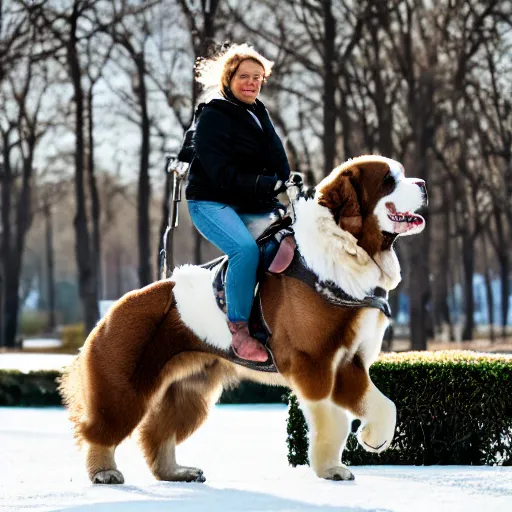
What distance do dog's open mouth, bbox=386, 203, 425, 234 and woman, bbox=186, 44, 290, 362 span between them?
74cm

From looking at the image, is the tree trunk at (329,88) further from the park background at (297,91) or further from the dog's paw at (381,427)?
the dog's paw at (381,427)

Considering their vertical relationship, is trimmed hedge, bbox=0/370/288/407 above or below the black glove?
below

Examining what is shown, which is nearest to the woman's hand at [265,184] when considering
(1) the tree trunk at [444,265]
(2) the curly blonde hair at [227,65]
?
(2) the curly blonde hair at [227,65]

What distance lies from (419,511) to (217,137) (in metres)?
2.47

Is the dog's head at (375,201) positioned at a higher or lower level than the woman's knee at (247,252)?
higher

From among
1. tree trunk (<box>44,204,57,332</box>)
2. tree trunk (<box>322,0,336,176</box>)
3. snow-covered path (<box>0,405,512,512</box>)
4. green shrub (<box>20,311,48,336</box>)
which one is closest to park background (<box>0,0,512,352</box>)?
tree trunk (<box>322,0,336,176</box>)

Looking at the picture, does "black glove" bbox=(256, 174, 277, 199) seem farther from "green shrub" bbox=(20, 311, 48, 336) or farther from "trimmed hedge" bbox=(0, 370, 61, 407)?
"green shrub" bbox=(20, 311, 48, 336)

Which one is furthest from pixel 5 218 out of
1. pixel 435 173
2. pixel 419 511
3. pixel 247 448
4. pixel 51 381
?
pixel 419 511

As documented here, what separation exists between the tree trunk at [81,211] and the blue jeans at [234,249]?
17287 millimetres

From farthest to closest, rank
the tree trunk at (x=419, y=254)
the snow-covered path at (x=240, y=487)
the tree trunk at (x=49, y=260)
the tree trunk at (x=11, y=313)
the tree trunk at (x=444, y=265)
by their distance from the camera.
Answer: the tree trunk at (x=49, y=260) < the tree trunk at (x=444, y=265) < the tree trunk at (x=11, y=313) < the tree trunk at (x=419, y=254) < the snow-covered path at (x=240, y=487)

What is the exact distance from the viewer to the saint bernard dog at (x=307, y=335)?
615 cm

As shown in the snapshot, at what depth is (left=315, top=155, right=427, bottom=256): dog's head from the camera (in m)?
6.13

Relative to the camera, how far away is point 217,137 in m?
6.57

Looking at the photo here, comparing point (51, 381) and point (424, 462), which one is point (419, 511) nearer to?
point (424, 462)
